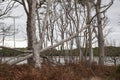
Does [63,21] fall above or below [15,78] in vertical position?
above

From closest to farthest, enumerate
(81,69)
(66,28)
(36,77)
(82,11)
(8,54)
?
(36,77) → (81,69) → (82,11) → (66,28) → (8,54)

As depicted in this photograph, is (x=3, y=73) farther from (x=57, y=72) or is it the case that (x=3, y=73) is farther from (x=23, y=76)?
(x=57, y=72)

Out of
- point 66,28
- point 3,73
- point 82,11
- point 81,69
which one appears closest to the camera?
point 3,73

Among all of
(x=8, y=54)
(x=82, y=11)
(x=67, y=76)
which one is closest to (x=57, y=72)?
(x=67, y=76)

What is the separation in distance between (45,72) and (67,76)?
97 cm

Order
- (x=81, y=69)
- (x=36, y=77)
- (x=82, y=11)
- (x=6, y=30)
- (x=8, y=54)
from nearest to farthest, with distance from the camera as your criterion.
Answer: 1. (x=36, y=77)
2. (x=81, y=69)
3. (x=6, y=30)
4. (x=82, y=11)
5. (x=8, y=54)

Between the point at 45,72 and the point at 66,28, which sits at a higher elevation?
the point at 66,28

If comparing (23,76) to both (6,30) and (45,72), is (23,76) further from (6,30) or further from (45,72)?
(6,30)

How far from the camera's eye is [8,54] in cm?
4247

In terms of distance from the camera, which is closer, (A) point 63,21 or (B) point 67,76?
(B) point 67,76

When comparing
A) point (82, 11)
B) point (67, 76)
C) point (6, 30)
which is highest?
point (82, 11)

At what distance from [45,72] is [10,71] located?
4.78 ft

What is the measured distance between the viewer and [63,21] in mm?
39000

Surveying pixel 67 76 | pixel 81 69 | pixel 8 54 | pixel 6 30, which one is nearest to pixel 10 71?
Result: pixel 67 76
